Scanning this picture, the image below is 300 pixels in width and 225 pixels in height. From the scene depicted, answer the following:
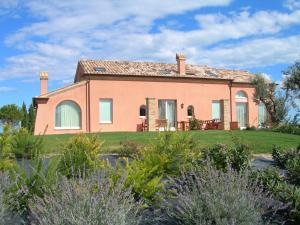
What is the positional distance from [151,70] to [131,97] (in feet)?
10.1

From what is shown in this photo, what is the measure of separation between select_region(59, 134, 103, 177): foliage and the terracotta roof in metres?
18.8

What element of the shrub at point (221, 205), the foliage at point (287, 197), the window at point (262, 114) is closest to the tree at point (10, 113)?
the window at point (262, 114)

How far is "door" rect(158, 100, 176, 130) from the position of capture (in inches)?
1172

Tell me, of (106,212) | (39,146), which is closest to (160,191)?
(106,212)

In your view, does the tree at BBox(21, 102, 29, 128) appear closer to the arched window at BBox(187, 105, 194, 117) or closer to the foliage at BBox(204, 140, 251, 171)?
the arched window at BBox(187, 105, 194, 117)

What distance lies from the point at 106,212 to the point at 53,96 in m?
23.0

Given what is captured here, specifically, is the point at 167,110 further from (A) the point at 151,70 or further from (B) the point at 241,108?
(B) the point at 241,108

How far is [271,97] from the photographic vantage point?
106 feet

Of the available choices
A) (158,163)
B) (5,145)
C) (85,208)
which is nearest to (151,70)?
(5,145)

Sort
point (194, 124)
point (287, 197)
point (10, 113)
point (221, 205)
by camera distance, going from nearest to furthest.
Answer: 1. point (221, 205)
2. point (287, 197)
3. point (194, 124)
4. point (10, 113)

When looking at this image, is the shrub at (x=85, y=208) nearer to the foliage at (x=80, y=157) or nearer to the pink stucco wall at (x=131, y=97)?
the foliage at (x=80, y=157)

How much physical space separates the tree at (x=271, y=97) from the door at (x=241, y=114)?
3.81 feet

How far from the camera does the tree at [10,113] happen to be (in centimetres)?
3681

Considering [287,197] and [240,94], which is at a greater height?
[240,94]
